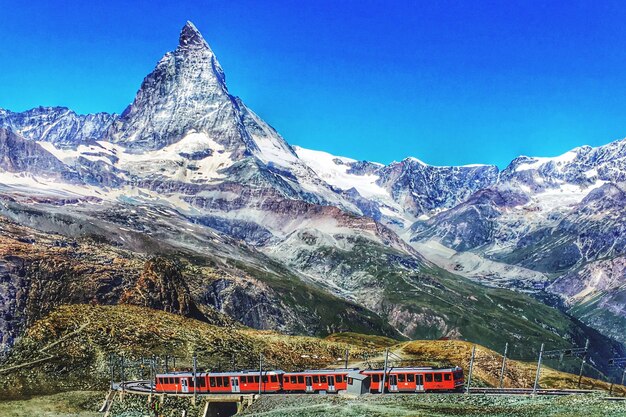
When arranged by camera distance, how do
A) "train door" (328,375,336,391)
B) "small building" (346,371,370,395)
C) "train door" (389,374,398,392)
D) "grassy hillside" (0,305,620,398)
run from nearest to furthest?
"small building" (346,371,370,395), "train door" (328,375,336,391), "train door" (389,374,398,392), "grassy hillside" (0,305,620,398)

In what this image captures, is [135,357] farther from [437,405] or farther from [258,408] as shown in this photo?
[437,405]

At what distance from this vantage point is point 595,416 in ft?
176

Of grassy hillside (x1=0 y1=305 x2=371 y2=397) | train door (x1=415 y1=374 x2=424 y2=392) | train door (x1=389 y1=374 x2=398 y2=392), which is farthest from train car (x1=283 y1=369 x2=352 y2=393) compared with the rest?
grassy hillside (x1=0 y1=305 x2=371 y2=397)

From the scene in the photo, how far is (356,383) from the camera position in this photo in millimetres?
73438

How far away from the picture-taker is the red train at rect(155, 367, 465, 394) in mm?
75312

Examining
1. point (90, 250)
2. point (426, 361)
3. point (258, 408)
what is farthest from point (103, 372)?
point (90, 250)

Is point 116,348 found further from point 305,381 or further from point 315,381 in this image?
point 315,381

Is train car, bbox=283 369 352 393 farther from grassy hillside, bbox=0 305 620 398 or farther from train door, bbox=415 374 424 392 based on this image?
grassy hillside, bbox=0 305 620 398

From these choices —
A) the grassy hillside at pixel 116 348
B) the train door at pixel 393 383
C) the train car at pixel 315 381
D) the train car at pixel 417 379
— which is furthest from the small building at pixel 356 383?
the grassy hillside at pixel 116 348

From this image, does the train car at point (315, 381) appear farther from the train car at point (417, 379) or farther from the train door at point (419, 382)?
the train door at point (419, 382)

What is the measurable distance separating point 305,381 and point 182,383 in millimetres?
15617

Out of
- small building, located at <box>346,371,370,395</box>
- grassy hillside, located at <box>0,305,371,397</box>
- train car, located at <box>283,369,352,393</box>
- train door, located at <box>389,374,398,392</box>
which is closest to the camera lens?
small building, located at <box>346,371,370,395</box>

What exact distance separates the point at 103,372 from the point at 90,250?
353ft

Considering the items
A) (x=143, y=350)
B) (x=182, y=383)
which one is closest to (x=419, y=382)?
(x=182, y=383)
